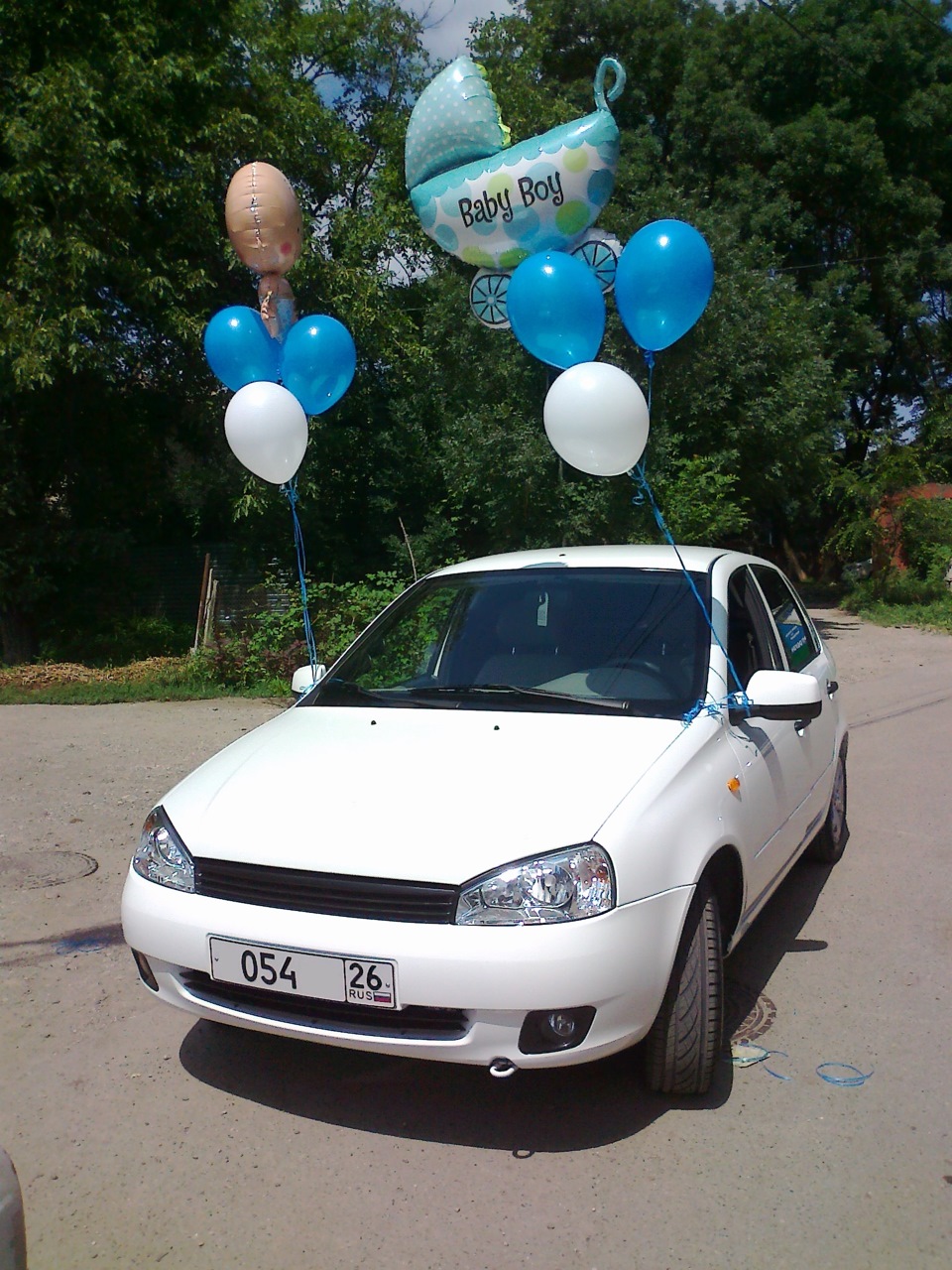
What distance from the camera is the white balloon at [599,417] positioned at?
461cm

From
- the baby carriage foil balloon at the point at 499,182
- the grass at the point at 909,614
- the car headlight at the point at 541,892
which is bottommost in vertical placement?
the grass at the point at 909,614

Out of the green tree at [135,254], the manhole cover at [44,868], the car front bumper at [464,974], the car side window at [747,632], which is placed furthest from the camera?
the green tree at [135,254]

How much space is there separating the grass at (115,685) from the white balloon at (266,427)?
4576mm

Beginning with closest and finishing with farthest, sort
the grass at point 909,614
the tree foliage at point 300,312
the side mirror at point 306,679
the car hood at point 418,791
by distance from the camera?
the car hood at point 418,791, the side mirror at point 306,679, the tree foliage at point 300,312, the grass at point 909,614

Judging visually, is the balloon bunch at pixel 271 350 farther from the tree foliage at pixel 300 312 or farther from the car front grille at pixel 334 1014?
the car front grille at pixel 334 1014

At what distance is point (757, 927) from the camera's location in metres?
4.79

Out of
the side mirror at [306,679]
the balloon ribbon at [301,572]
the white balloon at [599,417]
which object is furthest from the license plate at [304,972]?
the white balloon at [599,417]

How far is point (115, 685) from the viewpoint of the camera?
461 inches

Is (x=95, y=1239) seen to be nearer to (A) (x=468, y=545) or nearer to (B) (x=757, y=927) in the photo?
(B) (x=757, y=927)

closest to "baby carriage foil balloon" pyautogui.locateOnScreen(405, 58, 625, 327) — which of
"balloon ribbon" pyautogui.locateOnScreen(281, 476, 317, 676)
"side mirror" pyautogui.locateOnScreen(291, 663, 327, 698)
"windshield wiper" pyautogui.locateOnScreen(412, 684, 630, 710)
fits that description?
"balloon ribbon" pyautogui.locateOnScreen(281, 476, 317, 676)

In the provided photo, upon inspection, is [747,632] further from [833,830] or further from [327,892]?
[327,892]

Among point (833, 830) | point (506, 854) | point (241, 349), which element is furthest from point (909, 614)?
point (506, 854)

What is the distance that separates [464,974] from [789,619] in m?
2.97

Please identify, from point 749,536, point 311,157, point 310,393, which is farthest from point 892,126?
point 310,393
